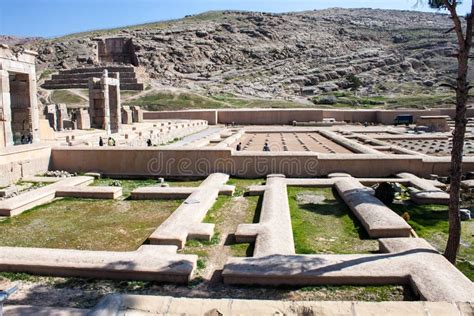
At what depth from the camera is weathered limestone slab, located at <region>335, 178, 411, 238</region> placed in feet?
20.7

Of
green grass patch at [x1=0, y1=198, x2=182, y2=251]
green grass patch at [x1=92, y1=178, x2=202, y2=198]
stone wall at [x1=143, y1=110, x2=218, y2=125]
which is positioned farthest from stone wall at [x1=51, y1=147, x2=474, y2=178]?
stone wall at [x1=143, y1=110, x2=218, y2=125]

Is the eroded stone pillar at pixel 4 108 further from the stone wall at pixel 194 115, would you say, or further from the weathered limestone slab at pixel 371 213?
the stone wall at pixel 194 115

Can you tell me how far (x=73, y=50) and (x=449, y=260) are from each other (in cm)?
6823

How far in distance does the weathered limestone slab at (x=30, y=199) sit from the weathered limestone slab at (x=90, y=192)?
0.22 meters

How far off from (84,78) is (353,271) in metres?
50.5

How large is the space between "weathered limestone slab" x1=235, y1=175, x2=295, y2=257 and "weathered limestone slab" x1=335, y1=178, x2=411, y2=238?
122 centimetres

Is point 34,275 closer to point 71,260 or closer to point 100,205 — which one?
point 71,260

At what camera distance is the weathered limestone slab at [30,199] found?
7.95 metres

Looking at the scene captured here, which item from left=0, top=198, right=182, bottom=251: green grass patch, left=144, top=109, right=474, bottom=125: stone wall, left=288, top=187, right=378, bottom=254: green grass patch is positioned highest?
left=144, top=109, right=474, bottom=125: stone wall

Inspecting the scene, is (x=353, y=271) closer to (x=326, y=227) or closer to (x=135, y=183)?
(x=326, y=227)

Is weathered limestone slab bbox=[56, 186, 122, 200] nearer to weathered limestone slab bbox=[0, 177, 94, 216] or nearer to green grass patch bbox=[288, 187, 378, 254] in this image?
weathered limestone slab bbox=[0, 177, 94, 216]

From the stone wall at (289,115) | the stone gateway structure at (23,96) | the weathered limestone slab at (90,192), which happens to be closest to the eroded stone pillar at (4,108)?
the stone gateway structure at (23,96)

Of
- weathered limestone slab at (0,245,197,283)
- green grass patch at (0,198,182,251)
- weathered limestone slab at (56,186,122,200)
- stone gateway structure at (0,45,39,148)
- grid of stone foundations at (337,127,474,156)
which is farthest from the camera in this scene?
grid of stone foundations at (337,127,474,156)

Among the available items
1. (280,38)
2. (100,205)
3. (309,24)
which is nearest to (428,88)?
(280,38)
